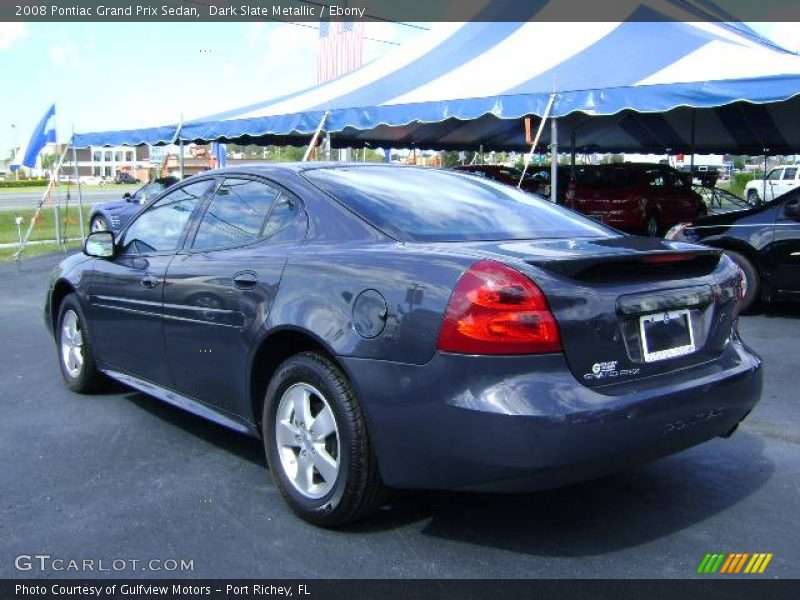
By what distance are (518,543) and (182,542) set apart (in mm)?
1304

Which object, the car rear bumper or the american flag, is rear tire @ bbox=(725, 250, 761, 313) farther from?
the american flag

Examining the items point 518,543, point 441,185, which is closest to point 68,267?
point 441,185

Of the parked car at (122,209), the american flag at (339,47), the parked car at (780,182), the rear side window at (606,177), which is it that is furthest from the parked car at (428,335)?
the parked car at (780,182)

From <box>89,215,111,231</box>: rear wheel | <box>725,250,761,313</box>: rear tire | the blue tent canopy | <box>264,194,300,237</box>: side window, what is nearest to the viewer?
<box>264,194,300,237</box>: side window

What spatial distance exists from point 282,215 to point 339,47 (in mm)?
20832

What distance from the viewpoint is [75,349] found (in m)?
5.22

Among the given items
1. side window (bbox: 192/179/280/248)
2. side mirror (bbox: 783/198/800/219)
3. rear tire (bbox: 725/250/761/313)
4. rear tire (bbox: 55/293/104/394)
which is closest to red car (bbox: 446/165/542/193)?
rear tire (bbox: 725/250/761/313)

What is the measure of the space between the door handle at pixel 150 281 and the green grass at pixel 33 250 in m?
11.6

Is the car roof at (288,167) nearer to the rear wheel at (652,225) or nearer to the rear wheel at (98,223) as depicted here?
the rear wheel at (652,225)

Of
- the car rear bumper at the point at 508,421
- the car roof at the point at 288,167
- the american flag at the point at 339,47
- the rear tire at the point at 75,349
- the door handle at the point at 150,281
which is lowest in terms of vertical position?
the rear tire at the point at 75,349

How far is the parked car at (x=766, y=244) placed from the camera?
778 cm

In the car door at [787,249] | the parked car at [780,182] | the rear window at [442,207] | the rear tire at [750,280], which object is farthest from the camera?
the parked car at [780,182]

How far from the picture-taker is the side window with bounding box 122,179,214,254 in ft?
14.2

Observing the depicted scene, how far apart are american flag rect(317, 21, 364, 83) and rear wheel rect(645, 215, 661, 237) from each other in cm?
1073
